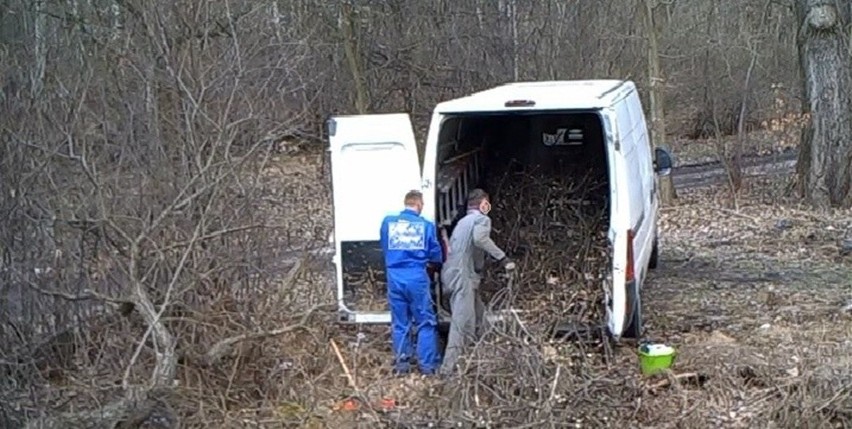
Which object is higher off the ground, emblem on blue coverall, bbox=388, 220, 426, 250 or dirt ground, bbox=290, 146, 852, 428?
emblem on blue coverall, bbox=388, 220, 426, 250

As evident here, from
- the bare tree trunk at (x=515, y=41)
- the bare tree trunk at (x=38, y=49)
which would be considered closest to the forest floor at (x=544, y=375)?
the bare tree trunk at (x=38, y=49)

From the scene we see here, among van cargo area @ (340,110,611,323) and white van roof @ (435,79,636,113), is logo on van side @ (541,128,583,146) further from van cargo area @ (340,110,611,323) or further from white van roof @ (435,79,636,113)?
white van roof @ (435,79,636,113)

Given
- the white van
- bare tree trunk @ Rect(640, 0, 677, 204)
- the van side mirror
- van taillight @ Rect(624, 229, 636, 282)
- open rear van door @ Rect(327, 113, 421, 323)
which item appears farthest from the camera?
bare tree trunk @ Rect(640, 0, 677, 204)

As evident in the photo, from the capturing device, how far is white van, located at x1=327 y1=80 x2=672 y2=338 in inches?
336

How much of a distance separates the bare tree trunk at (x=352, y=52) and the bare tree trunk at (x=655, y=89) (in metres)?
5.19

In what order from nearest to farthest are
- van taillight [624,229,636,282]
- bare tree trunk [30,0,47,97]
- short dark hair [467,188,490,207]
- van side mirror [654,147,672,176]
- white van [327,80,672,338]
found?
van taillight [624,229,636,282]
white van [327,80,672,338]
bare tree trunk [30,0,47,97]
short dark hair [467,188,490,207]
van side mirror [654,147,672,176]

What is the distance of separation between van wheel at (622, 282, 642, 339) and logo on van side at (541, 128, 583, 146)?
87.1 inches

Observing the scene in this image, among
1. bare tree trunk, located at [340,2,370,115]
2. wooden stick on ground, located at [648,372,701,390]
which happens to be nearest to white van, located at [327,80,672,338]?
wooden stick on ground, located at [648,372,701,390]

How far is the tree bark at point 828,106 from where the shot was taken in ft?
57.0

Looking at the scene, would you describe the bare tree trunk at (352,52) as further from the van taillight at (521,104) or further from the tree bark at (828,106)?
the van taillight at (521,104)

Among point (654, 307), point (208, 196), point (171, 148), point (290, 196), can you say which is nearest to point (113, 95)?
point (171, 148)

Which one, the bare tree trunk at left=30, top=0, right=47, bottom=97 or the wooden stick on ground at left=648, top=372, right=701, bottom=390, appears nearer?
the wooden stick on ground at left=648, top=372, right=701, bottom=390

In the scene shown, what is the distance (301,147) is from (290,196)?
4.71m

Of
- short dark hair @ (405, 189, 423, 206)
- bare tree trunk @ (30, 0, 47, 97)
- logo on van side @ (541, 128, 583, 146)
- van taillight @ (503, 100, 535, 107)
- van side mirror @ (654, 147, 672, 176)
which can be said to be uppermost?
bare tree trunk @ (30, 0, 47, 97)
